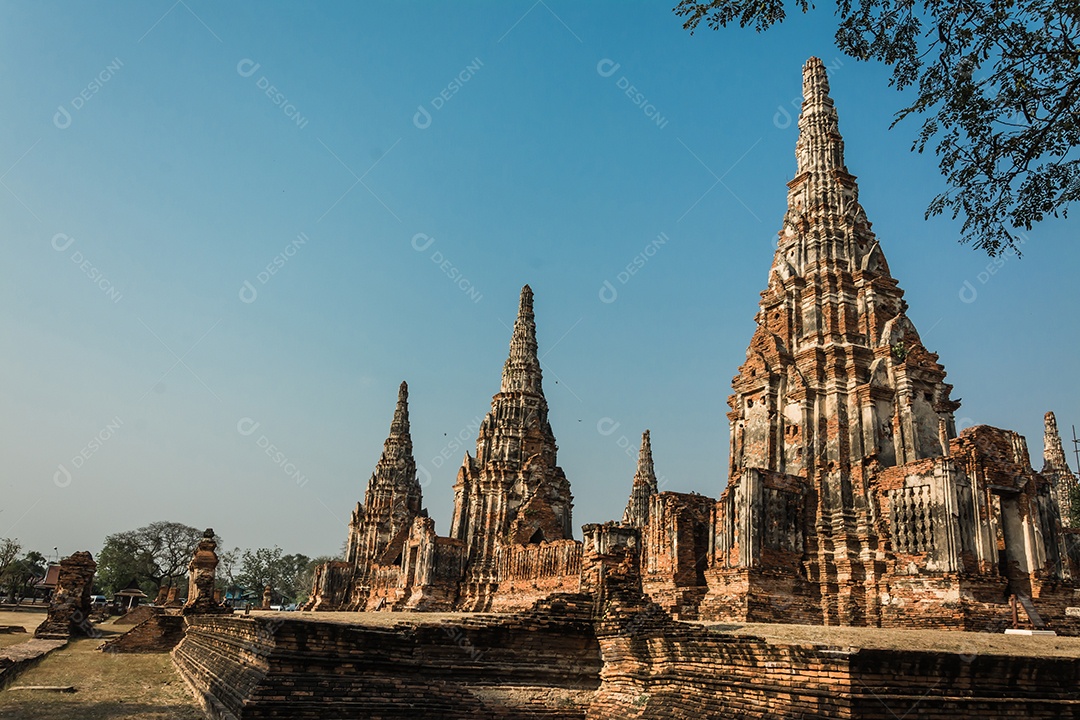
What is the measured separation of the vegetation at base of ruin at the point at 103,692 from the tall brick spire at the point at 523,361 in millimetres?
22552

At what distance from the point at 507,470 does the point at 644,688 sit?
27174mm

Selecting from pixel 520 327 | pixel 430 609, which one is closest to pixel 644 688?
pixel 430 609

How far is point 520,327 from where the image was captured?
136 feet

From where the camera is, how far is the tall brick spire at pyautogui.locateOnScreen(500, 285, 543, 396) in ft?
129

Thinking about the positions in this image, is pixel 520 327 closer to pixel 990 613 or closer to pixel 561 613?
pixel 990 613

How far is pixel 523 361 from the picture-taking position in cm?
4003

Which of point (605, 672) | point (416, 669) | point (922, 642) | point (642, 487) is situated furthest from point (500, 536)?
point (922, 642)

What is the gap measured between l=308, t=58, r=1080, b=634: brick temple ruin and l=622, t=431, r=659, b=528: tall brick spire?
11257 mm

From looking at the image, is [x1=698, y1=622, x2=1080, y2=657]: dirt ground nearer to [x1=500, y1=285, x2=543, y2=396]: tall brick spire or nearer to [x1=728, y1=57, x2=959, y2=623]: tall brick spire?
[x1=728, y1=57, x2=959, y2=623]: tall brick spire

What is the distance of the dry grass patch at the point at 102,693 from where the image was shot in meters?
10.1

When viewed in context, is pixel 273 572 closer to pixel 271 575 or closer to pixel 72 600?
pixel 271 575

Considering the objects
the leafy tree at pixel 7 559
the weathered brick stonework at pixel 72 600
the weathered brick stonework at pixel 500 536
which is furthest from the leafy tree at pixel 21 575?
the weathered brick stonework at pixel 72 600

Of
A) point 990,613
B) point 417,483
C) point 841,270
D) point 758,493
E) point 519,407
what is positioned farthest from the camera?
point 417,483

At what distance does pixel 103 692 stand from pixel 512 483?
2435cm
